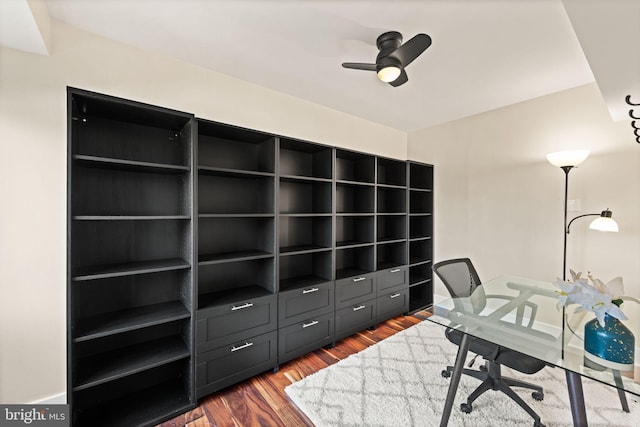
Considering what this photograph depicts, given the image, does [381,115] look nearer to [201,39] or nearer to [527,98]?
[527,98]

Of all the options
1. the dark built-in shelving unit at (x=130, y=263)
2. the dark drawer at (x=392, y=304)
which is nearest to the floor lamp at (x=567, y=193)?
the dark drawer at (x=392, y=304)

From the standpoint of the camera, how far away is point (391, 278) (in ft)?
10.6

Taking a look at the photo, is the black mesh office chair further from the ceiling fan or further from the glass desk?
the ceiling fan

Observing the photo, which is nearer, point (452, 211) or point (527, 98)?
point (527, 98)

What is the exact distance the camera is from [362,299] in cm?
291

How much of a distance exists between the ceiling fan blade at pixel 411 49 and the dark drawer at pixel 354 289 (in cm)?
201

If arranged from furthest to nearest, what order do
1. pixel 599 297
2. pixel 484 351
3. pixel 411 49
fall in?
pixel 484 351
pixel 411 49
pixel 599 297

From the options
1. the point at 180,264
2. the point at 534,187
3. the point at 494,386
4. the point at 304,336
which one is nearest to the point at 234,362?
the point at 304,336

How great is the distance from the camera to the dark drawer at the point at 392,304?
3115 millimetres

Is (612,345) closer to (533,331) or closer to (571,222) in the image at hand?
(533,331)

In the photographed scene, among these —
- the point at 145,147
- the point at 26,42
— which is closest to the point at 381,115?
the point at 145,147

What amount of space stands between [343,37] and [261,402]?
8.74 feet

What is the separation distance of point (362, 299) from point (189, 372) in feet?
5.78

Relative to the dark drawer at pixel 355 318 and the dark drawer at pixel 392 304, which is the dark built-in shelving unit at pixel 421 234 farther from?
the dark drawer at pixel 355 318
